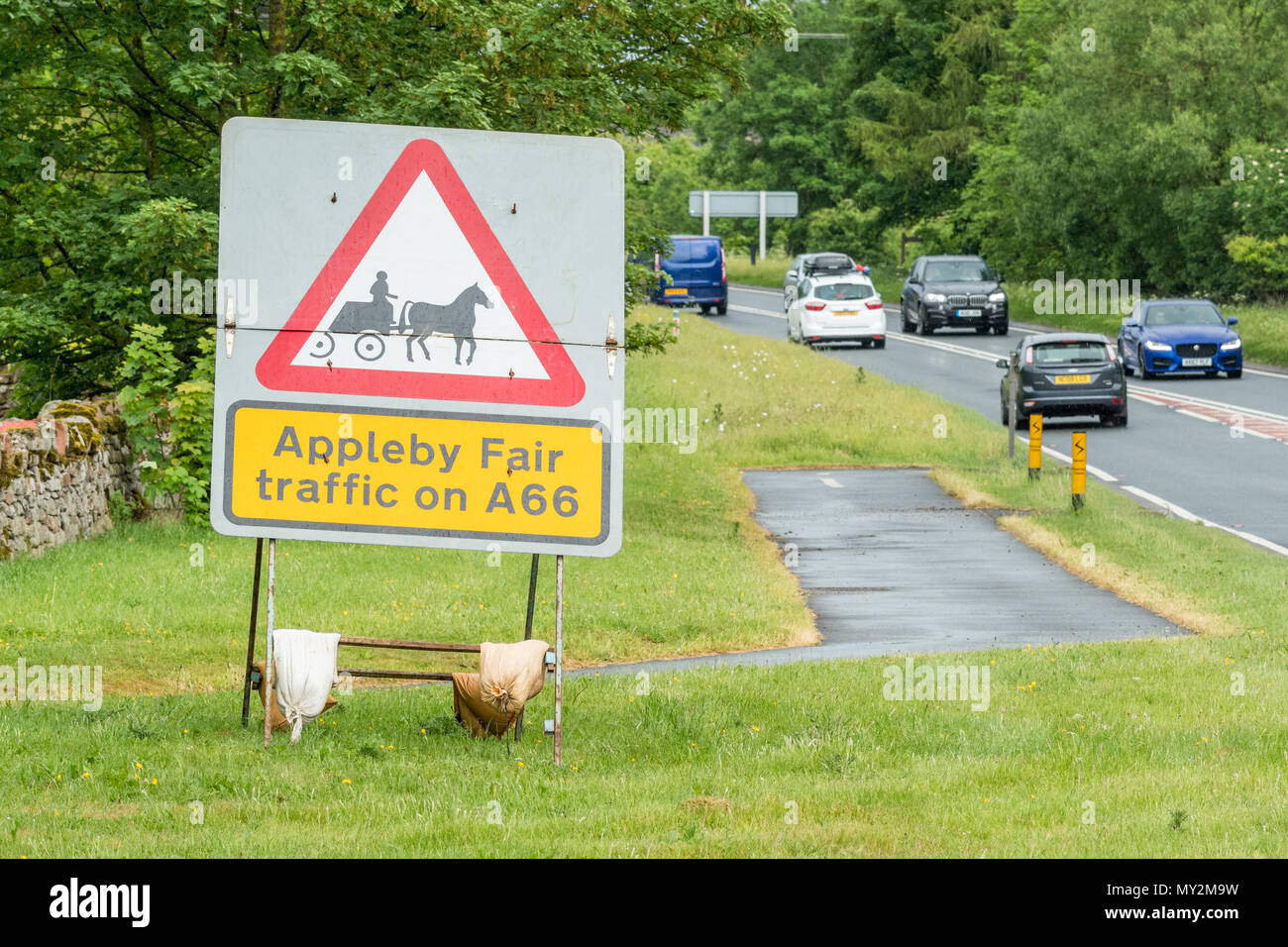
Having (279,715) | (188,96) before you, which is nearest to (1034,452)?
(188,96)

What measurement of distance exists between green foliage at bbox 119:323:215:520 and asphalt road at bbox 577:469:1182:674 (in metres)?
5.95

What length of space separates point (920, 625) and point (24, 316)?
29.5 ft

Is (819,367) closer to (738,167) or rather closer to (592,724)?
(592,724)

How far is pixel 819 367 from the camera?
3928 cm

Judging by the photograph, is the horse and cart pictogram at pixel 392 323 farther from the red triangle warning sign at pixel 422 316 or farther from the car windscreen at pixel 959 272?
the car windscreen at pixel 959 272

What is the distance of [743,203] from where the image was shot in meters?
97.4

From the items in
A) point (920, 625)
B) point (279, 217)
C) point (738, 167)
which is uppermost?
point (738, 167)

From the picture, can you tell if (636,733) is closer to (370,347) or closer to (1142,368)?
(370,347)

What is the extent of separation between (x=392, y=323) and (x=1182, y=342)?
3197 cm

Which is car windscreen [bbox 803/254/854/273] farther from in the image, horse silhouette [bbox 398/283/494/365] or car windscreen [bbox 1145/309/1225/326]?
horse silhouette [bbox 398/283/494/365]

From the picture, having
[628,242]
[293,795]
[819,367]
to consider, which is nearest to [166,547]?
[628,242]

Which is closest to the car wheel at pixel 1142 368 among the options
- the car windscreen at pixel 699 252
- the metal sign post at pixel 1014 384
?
the metal sign post at pixel 1014 384

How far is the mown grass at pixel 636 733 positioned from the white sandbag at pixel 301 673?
0.17 metres
